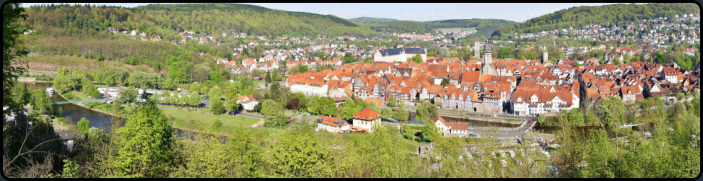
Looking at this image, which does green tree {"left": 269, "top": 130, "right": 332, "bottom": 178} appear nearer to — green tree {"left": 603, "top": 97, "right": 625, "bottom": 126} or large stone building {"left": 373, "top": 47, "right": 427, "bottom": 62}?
green tree {"left": 603, "top": 97, "right": 625, "bottom": 126}

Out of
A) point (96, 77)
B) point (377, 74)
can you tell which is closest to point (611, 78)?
point (377, 74)

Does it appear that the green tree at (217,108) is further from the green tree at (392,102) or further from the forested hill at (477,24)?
the forested hill at (477,24)

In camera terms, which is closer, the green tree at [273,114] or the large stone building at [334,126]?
the large stone building at [334,126]

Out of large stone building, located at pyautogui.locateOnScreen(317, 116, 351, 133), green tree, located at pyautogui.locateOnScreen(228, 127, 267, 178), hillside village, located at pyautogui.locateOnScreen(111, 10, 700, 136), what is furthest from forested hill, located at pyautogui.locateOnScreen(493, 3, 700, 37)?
green tree, located at pyautogui.locateOnScreen(228, 127, 267, 178)

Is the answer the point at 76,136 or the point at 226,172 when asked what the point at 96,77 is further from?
the point at 226,172

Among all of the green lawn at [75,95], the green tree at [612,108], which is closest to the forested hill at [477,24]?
the green tree at [612,108]

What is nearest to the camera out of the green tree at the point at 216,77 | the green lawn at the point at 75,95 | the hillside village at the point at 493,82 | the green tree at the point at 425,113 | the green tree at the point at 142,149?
the green tree at the point at 142,149
